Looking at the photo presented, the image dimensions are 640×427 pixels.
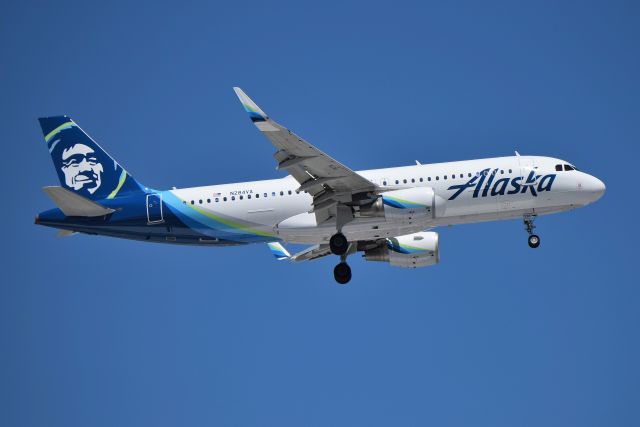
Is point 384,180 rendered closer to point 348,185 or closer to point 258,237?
point 348,185

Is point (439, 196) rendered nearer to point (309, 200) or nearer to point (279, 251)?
point (309, 200)

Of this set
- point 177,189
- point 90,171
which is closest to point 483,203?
point 177,189

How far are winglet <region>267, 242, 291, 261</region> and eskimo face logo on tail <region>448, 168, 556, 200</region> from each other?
11019 millimetres

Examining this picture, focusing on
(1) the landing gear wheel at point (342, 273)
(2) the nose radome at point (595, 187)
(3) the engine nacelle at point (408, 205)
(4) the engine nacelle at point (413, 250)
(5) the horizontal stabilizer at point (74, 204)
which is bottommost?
(1) the landing gear wheel at point (342, 273)

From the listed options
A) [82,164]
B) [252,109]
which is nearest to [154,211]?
[82,164]

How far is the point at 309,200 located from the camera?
4900cm

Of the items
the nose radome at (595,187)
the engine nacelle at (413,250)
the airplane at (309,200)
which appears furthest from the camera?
the engine nacelle at (413,250)

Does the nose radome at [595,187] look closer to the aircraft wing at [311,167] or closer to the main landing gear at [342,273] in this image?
the aircraft wing at [311,167]

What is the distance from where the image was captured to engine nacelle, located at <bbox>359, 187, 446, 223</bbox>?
47.0 m

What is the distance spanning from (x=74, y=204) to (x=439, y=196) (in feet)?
55.7

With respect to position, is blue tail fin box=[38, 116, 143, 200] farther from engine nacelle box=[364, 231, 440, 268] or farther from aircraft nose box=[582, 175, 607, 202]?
aircraft nose box=[582, 175, 607, 202]

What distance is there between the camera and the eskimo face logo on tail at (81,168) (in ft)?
165

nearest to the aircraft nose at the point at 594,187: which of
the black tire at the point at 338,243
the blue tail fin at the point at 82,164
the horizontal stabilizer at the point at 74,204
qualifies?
the black tire at the point at 338,243

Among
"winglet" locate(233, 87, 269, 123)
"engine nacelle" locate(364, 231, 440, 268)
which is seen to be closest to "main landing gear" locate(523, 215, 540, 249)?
"engine nacelle" locate(364, 231, 440, 268)
